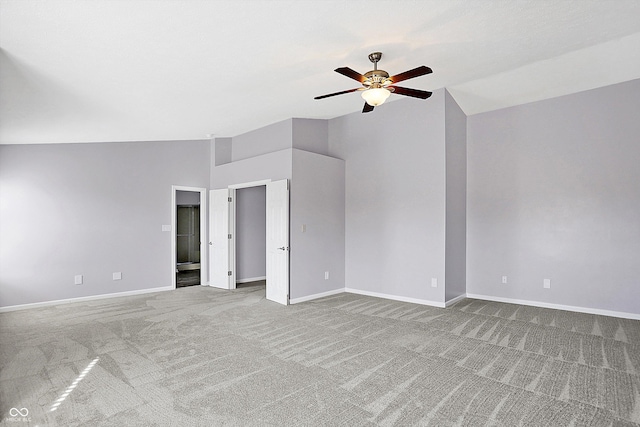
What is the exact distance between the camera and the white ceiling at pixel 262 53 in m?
2.73

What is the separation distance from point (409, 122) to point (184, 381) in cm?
472

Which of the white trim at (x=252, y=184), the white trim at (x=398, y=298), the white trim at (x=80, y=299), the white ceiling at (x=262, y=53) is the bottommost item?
the white trim at (x=80, y=299)

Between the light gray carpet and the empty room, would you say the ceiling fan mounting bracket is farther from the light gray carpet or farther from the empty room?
the light gray carpet

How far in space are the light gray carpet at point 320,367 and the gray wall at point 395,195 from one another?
787 millimetres

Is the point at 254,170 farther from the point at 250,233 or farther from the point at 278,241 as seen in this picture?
the point at 250,233

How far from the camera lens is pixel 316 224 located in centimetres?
591

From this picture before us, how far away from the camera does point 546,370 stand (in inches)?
120

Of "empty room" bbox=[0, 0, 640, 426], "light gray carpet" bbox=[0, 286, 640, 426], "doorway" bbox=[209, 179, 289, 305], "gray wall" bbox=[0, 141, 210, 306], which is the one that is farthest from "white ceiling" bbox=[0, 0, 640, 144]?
"light gray carpet" bbox=[0, 286, 640, 426]

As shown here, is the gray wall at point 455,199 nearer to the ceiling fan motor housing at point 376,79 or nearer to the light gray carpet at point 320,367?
the light gray carpet at point 320,367

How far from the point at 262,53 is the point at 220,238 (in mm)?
4289

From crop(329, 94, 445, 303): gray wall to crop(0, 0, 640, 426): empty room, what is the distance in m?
0.04

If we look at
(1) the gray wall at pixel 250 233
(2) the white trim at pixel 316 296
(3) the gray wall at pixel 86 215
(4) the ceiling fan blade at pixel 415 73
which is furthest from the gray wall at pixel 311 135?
(4) the ceiling fan blade at pixel 415 73

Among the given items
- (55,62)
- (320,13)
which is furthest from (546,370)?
(55,62)

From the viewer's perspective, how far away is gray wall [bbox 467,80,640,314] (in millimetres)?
4738
